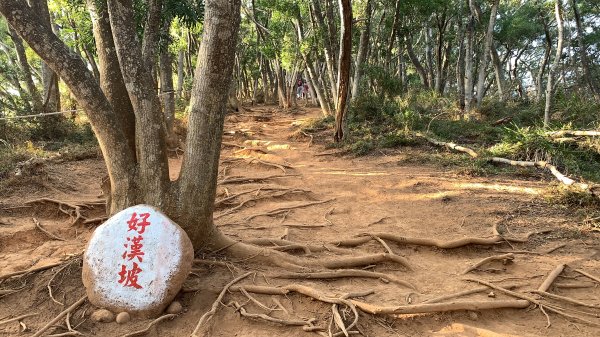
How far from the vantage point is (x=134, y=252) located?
303 cm

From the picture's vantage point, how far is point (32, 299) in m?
3.30

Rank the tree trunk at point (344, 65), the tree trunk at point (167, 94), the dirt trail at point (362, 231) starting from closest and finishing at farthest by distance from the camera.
→ the dirt trail at point (362, 231) < the tree trunk at point (344, 65) < the tree trunk at point (167, 94)

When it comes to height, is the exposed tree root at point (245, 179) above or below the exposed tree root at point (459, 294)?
above

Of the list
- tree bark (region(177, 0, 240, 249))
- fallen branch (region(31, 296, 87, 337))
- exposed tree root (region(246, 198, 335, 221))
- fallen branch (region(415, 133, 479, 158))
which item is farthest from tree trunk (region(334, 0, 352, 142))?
fallen branch (region(31, 296, 87, 337))

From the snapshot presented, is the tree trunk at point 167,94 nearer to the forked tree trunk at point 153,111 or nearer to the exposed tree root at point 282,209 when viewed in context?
the exposed tree root at point 282,209

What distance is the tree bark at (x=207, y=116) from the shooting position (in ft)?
10.3

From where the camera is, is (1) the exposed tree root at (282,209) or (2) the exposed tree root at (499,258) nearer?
(2) the exposed tree root at (499,258)

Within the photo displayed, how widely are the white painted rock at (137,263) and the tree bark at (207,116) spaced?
1.19ft

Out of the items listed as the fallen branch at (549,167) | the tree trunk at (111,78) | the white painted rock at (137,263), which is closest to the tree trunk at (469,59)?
the fallen branch at (549,167)

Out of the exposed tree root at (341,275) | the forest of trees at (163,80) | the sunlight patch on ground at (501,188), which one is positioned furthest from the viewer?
the sunlight patch on ground at (501,188)

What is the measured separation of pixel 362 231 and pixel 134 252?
8.85 feet

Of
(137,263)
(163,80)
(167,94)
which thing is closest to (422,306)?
(137,263)

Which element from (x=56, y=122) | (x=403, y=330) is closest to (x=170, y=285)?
(x=403, y=330)

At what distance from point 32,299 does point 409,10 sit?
1224cm
